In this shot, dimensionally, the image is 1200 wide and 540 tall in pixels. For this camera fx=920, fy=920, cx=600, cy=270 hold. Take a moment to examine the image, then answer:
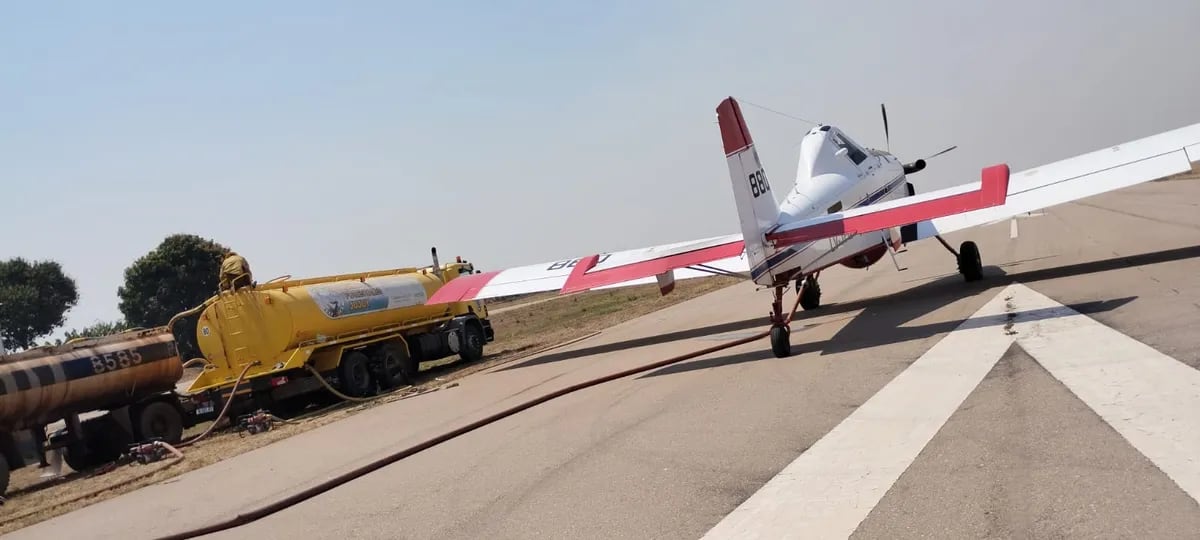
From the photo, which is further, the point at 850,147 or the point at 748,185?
the point at 850,147

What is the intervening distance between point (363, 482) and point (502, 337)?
24.5 meters

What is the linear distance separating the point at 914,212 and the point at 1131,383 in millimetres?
5426

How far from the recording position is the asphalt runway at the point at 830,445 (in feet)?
18.9

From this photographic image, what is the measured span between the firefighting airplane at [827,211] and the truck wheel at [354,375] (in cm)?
227

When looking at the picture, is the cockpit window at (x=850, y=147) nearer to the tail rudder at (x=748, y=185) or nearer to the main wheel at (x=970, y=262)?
the main wheel at (x=970, y=262)

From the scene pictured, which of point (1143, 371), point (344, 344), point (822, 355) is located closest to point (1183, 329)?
point (1143, 371)

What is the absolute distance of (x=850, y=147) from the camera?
1923 cm

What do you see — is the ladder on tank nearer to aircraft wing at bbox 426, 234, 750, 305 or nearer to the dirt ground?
the dirt ground

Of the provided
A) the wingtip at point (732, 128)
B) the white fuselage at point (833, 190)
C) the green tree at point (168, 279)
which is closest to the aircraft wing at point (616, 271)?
the white fuselage at point (833, 190)

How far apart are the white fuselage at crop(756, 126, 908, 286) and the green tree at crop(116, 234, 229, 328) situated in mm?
50752

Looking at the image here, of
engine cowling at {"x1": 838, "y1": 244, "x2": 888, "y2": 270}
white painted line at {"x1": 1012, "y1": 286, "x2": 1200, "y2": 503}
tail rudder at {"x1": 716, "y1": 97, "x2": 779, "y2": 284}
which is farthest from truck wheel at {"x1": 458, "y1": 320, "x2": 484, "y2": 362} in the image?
white painted line at {"x1": 1012, "y1": 286, "x2": 1200, "y2": 503}

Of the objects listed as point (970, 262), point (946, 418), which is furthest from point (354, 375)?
point (946, 418)

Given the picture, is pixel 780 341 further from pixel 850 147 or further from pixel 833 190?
pixel 850 147

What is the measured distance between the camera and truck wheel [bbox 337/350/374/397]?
20141 mm
